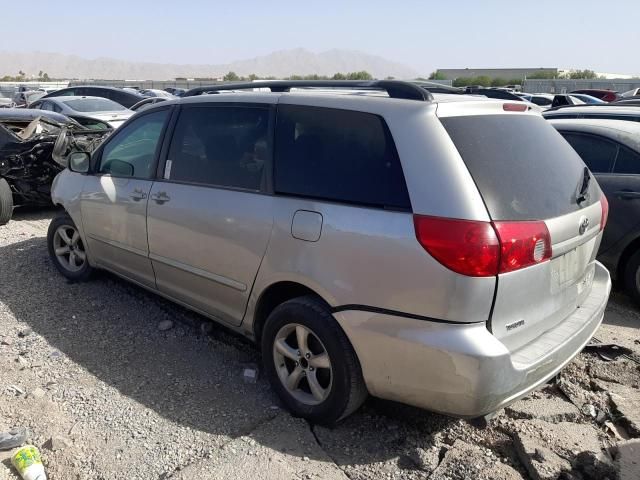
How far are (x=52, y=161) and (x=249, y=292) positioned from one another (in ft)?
18.4

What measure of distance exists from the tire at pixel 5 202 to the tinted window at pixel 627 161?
6971 mm

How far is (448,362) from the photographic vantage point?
2484 mm

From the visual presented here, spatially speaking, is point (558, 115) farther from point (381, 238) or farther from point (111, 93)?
point (111, 93)

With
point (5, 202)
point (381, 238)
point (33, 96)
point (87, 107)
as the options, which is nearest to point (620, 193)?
point (381, 238)

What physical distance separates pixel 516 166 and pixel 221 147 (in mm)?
1813

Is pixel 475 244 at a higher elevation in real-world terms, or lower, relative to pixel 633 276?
higher

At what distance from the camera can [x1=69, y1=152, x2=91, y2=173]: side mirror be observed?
15.8 feet

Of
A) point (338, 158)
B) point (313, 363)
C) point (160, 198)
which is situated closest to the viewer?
point (338, 158)

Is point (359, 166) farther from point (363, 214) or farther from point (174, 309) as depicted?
point (174, 309)

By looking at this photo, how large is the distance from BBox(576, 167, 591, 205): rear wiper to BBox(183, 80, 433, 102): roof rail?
973 mm

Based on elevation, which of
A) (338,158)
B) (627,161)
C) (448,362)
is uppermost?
(338,158)

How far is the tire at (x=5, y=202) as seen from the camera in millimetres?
7176

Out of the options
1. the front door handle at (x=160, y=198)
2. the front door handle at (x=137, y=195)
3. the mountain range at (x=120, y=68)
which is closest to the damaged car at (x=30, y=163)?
the front door handle at (x=137, y=195)

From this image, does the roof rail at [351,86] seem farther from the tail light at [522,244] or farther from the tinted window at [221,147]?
the tail light at [522,244]
